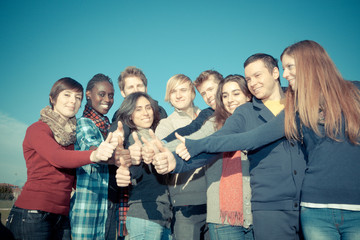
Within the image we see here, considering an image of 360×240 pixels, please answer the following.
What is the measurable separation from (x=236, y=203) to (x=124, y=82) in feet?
14.0

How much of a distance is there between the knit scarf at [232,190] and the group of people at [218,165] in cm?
1

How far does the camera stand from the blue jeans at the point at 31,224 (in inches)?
133

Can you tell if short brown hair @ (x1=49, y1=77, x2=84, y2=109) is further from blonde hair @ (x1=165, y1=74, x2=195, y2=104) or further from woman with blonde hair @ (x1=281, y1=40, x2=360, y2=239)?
woman with blonde hair @ (x1=281, y1=40, x2=360, y2=239)

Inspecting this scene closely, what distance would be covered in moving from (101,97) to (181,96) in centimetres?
163

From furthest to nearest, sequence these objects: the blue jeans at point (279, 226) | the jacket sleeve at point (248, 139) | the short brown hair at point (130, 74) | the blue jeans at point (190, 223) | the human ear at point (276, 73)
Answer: the short brown hair at point (130, 74) < the human ear at point (276, 73) < the blue jeans at point (190, 223) < the jacket sleeve at point (248, 139) < the blue jeans at point (279, 226)

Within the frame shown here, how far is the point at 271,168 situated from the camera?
9.73ft

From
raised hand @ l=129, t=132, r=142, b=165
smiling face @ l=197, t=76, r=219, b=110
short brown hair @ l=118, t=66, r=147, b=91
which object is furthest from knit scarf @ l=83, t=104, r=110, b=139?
smiling face @ l=197, t=76, r=219, b=110

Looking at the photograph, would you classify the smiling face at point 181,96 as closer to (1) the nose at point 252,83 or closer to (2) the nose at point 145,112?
(2) the nose at point 145,112

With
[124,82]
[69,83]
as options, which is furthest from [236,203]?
[124,82]

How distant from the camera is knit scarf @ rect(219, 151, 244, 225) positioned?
3202 millimetres

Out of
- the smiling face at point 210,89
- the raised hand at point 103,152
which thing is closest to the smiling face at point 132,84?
the smiling face at point 210,89

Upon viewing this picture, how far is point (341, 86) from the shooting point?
2678mm

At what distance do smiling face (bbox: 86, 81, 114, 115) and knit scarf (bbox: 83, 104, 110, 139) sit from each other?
0.69ft

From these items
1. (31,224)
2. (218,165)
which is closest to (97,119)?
(31,224)
